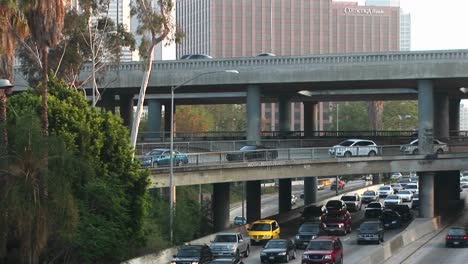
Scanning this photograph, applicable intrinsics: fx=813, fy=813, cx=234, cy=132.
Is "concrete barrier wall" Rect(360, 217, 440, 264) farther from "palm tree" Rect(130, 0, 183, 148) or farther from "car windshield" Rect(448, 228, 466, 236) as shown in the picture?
"palm tree" Rect(130, 0, 183, 148)

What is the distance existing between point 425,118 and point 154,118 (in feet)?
120

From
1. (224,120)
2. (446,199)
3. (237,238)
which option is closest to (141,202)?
(237,238)

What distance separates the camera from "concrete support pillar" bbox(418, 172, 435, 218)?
67938 mm

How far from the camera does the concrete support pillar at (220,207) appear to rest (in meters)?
68.4

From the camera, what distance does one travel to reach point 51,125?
126 feet

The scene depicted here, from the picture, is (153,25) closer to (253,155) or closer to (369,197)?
(253,155)

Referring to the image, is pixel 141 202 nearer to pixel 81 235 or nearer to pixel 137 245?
pixel 137 245

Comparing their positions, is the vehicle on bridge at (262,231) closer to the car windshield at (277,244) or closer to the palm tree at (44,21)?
the car windshield at (277,244)

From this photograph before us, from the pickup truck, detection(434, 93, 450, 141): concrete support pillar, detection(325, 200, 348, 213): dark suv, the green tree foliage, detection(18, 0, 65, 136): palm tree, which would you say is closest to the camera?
detection(18, 0, 65, 136): palm tree

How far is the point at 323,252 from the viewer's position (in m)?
40.5

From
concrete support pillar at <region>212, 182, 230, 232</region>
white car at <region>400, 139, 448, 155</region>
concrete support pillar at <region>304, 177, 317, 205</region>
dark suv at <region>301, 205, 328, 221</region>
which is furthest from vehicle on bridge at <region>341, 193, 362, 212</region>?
concrete support pillar at <region>212, 182, 230, 232</region>

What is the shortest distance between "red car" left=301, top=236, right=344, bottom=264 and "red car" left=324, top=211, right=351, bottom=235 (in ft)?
54.3

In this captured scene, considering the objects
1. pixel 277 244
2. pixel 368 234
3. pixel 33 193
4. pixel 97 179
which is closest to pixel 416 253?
pixel 368 234

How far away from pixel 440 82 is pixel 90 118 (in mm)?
41487
